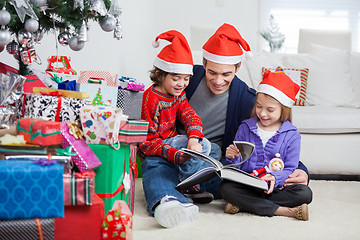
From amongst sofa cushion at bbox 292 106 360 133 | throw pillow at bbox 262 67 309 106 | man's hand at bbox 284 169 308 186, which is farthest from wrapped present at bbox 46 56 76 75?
throw pillow at bbox 262 67 309 106

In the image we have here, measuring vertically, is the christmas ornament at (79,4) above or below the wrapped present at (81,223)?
above

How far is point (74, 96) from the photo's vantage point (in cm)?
139

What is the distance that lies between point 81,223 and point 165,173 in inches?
27.2

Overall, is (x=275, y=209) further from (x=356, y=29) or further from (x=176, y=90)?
(x=356, y=29)

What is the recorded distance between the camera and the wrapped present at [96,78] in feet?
5.07

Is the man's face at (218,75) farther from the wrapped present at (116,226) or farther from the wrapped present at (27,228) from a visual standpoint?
the wrapped present at (27,228)

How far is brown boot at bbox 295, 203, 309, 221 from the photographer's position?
1.70 meters

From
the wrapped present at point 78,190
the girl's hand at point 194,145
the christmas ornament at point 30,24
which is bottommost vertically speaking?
the girl's hand at point 194,145

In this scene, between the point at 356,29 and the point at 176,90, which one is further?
the point at 356,29

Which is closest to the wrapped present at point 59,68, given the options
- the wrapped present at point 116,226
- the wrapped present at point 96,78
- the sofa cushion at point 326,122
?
the wrapped present at point 96,78

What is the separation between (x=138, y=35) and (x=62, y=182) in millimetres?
2321

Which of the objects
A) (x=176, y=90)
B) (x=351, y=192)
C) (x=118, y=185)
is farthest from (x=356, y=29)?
(x=118, y=185)

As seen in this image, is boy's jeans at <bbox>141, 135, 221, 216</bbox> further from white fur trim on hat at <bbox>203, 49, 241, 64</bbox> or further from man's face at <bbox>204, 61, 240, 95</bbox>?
white fur trim on hat at <bbox>203, 49, 241, 64</bbox>

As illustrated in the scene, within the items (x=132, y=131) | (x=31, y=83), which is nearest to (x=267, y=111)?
(x=132, y=131)
